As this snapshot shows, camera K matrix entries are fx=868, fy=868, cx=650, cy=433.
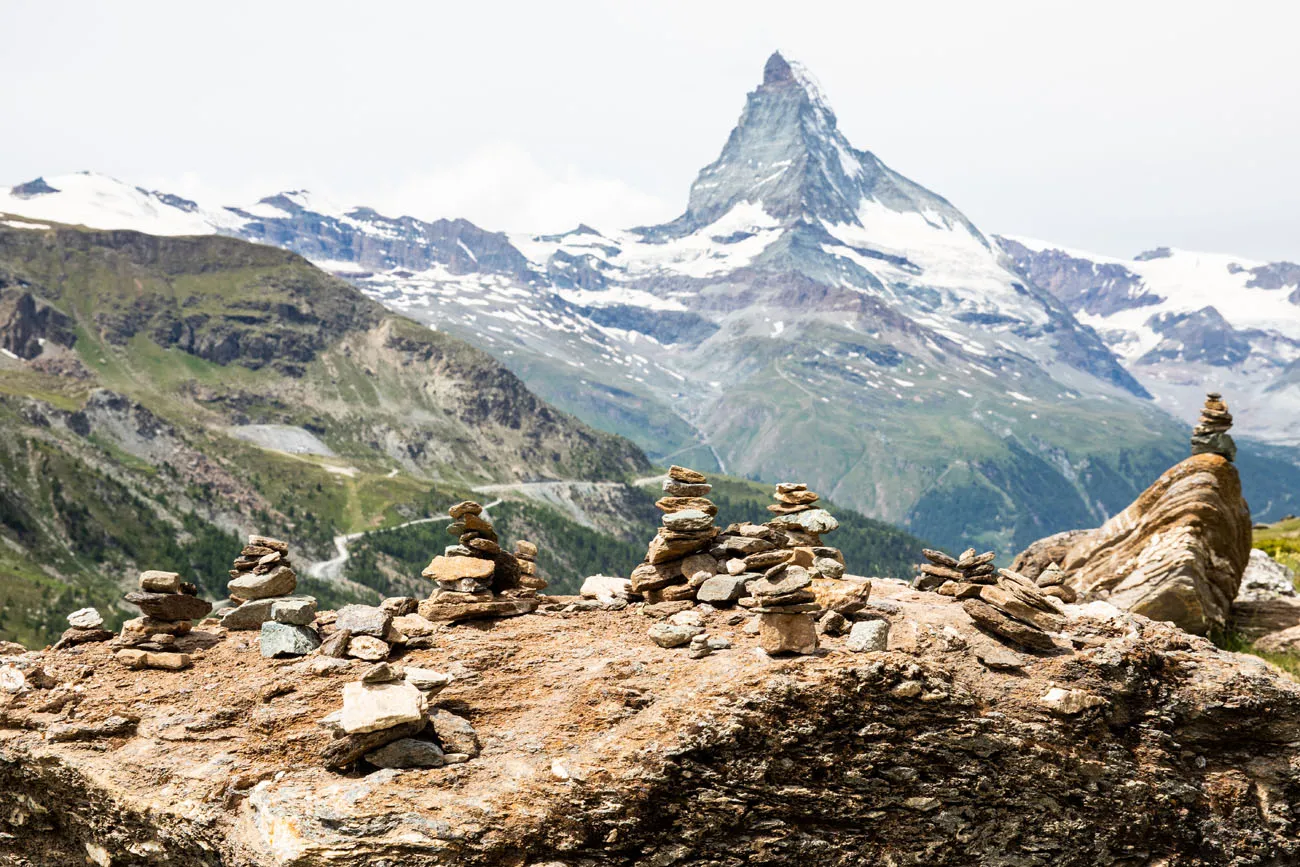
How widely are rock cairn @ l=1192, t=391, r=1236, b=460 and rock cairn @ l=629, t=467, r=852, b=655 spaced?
60.9ft

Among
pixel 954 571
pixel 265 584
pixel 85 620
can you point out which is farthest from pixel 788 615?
pixel 85 620

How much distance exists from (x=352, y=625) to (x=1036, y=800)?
1253cm

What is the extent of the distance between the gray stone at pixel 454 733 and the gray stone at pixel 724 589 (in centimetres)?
546

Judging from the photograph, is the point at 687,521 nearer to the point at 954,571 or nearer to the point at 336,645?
the point at 954,571

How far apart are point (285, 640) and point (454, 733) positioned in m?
4.41

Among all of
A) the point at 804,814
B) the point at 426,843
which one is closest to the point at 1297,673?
the point at 804,814

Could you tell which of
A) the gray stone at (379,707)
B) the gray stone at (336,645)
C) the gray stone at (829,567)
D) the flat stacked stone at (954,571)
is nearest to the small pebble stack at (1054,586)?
the flat stacked stone at (954,571)

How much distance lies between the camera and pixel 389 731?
13156 millimetres

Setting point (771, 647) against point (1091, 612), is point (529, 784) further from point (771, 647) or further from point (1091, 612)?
point (1091, 612)

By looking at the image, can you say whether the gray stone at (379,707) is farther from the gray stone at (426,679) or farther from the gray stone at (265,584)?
the gray stone at (265,584)

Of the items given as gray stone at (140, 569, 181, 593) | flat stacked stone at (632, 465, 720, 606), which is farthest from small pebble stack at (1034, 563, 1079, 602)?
gray stone at (140, 569, 181, 593)

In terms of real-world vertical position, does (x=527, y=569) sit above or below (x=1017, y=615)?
below

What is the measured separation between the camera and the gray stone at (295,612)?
1631cm

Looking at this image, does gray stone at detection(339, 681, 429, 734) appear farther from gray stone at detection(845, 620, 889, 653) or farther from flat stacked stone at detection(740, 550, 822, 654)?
gray stone at detection(845, 620, 889, 653)
